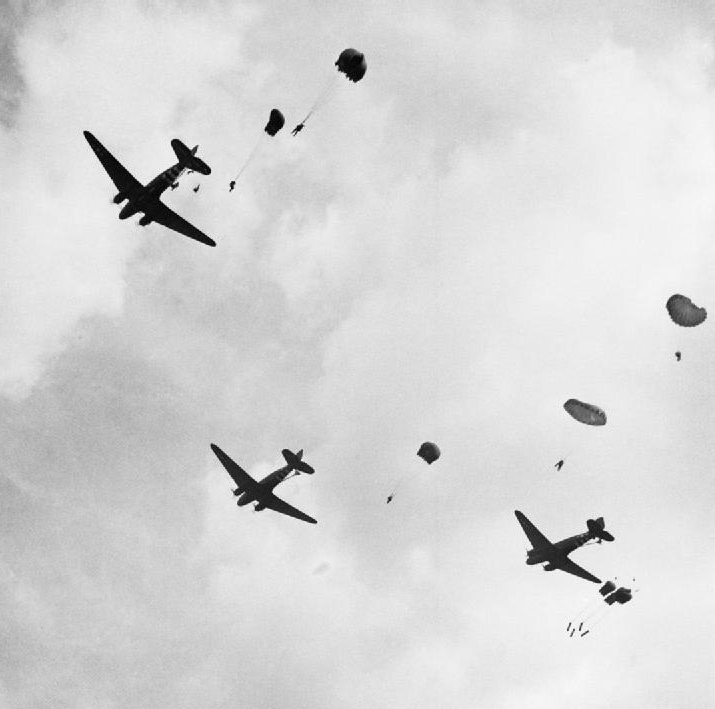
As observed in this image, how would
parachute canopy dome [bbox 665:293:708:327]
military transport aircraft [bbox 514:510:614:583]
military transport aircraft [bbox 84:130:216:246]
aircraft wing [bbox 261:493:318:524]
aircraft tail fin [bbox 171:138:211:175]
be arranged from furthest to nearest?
aircraft wing [bbox 261:493:318:524] < military transport aircraft [bbox 514:510:614:583] < military transport aircraft [bbox 84:130:216:246] < aircraft tail fin [bbox 171:138:211:175] < parachute canopy dome [bbox 665:293:708:327]

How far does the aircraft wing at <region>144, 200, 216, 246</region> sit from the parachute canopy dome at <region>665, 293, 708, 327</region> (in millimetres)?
Answer: 29708

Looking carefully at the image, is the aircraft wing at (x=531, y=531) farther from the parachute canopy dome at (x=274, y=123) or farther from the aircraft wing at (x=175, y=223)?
the parachute canopy dome at (x=274, y=123)

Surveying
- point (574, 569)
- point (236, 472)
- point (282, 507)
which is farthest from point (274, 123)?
point (574, 569)

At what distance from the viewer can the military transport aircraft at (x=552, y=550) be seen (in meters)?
54.8

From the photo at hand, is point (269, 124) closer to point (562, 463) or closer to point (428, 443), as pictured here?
point (428, 443)

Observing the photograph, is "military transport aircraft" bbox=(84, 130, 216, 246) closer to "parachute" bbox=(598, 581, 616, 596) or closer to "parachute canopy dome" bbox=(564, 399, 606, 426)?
"parachute canopy dome" bbox=(564, 399, 606, 426)

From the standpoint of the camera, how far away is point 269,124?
41.8 meters

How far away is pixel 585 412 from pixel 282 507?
30318 mm

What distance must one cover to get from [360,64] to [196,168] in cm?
1166

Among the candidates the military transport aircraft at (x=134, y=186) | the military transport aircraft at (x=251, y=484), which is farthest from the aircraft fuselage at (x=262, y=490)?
the military transport aircraft at (x=134, y=186)

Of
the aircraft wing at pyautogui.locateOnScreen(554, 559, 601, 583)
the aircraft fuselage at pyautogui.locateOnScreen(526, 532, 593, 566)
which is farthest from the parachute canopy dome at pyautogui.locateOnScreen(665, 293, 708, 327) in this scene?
the aircraft wing at pyautogui.locateOnScreen(554, 559, 601, 583)

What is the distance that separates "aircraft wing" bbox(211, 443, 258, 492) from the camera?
61250 millimetres

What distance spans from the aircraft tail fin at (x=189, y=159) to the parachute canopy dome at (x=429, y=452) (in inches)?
879

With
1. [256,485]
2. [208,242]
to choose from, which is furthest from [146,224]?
[256,485]
